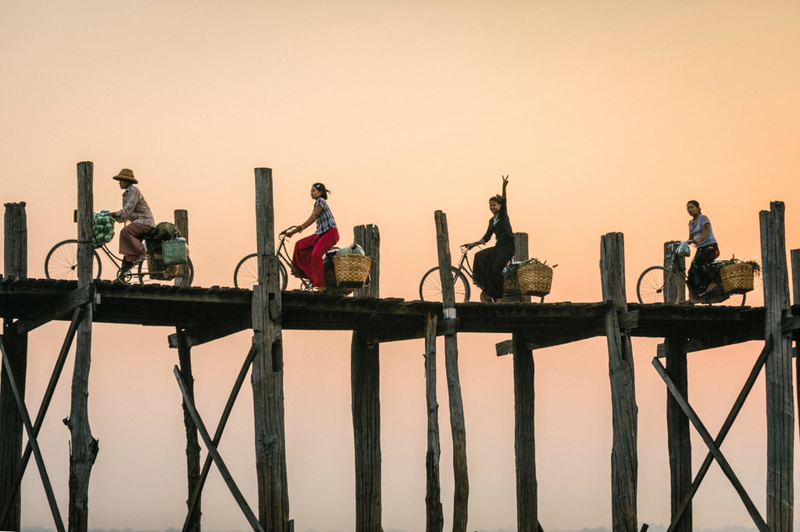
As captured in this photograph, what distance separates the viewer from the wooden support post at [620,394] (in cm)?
1725

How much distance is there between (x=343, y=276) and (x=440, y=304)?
66.5 inches

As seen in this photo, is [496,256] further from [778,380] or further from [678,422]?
[778,380]

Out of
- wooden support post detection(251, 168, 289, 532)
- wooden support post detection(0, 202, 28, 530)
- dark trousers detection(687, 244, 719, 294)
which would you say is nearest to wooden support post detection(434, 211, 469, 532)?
wooden support post detection(251, 168, 289, 532)

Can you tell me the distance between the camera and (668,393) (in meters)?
20.1

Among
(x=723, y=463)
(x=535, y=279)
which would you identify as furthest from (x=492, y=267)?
(x=723, y=463)

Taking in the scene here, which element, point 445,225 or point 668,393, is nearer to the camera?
point 445,225

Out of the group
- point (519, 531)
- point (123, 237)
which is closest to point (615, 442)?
point (519, 531)

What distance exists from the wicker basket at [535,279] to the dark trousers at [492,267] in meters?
0.50

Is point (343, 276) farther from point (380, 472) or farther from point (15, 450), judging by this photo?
point (15, 450)

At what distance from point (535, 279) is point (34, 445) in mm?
8024

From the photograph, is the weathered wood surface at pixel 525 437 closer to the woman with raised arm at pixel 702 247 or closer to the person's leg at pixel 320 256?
the woman with raised arm at pixel 702 247

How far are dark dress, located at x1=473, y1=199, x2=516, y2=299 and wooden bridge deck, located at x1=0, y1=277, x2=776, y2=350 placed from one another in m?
0.69

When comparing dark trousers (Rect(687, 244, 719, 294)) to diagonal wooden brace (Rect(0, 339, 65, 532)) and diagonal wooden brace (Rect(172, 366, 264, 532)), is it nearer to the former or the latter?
diagonal wooden brace (Rect(172, 366, 264, 532))

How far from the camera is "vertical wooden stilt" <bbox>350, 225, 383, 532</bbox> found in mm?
17938
